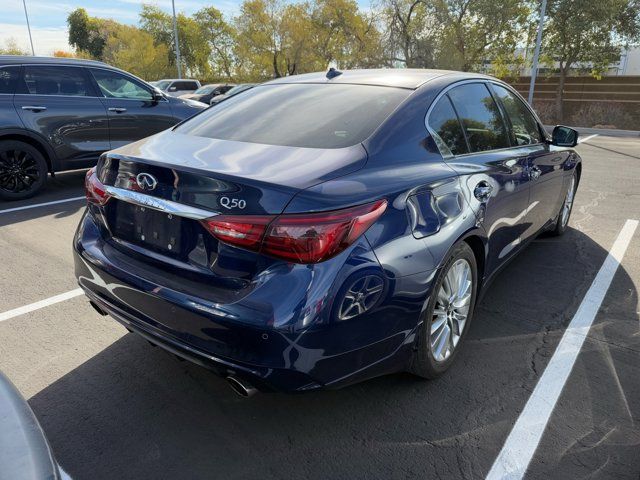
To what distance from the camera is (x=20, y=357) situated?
2932 mm

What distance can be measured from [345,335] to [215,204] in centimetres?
74

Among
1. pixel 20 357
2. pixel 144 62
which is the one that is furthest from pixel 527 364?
pixel 144 62

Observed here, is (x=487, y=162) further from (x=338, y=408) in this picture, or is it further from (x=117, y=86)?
(x=117, y=86)

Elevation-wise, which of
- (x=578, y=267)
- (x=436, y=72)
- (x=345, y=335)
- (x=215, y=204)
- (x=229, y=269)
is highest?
(x=436, y=72)

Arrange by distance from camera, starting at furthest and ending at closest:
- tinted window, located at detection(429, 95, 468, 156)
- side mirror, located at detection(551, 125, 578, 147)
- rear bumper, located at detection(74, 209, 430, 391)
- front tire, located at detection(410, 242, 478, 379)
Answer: side mirror, located at detection(551, 125, 578, 147) < tinted window, located at detection(429, 95, 468, 156) < front tire, located at detection(410, 242, 478, 379) < rear bumper, located at detection(74, 209, 430, 391)

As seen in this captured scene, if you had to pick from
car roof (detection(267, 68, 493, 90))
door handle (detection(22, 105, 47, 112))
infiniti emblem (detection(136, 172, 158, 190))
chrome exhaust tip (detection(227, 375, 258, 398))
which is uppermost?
car roof (detection(267, 68, 493, 90))

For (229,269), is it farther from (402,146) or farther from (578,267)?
(578,267)

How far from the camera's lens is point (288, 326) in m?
1.89

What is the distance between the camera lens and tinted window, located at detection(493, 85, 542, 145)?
3.72 m

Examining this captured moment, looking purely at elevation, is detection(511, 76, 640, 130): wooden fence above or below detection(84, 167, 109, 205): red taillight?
below

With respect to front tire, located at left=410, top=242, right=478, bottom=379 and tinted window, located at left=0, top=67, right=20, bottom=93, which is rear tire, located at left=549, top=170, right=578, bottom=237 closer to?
front tire, located at left=410, top=242, right=478, bottom=379

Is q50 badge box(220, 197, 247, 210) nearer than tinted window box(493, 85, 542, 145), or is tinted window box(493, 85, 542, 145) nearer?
q50 badge box(220, 197, 247, 210)

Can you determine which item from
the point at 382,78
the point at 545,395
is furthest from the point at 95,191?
the point at 545,395

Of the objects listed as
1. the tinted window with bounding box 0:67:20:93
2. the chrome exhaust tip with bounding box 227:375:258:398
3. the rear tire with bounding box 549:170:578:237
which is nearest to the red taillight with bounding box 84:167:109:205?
the chrome exhaust tip with bounding box 227:375:258:398
